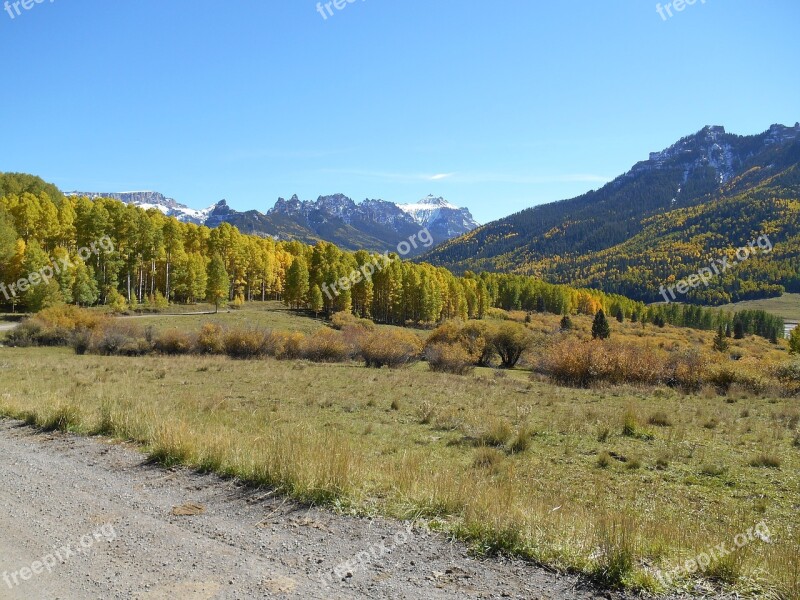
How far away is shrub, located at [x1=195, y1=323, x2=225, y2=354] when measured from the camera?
4022 centimetres

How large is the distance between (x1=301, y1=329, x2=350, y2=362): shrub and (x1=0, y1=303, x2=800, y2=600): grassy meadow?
15403 millimetres

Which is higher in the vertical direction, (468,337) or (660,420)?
(660,420)

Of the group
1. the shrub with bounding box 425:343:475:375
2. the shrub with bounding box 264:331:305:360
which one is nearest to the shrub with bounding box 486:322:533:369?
the shrub with bounding box 425:343:475:375

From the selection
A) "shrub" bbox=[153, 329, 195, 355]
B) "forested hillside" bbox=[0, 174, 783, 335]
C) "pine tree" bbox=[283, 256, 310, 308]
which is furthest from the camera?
"pine tree" bbox=[283, 256, 310, 308]

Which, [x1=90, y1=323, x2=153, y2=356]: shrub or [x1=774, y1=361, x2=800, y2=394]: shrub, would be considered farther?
[x1=90, y1=323, x2=153, y2=356]: shrub

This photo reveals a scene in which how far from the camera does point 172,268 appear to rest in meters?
72.1

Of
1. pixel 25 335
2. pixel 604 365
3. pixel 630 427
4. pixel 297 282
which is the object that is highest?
pixel 297 282

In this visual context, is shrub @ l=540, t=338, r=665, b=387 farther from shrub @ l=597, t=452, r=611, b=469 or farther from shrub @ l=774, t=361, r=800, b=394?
shrub @ l=597, t=452, r=611, b=469

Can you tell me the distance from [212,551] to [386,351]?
34.4 metres

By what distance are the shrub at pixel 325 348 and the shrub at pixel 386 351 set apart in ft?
8.39

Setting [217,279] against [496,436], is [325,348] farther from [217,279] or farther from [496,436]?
[217,279]

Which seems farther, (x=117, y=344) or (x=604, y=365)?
(x=117, y=344)

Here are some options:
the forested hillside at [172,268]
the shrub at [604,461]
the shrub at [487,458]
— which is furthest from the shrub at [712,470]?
the forested hillside at [172,268]

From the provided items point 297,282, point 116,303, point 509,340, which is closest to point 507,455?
point 509,340
